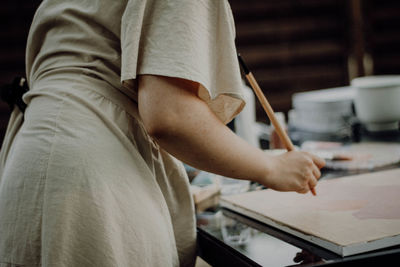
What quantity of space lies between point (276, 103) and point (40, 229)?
407 centimetres

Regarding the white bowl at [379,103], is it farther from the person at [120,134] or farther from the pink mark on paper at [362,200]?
the person at [120,134]

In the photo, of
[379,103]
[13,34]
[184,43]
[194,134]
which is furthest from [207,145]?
[13,34]

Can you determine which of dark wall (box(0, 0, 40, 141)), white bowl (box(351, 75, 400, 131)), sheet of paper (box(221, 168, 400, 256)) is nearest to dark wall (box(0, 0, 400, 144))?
dark wall (box(0, 0, 40, 141))

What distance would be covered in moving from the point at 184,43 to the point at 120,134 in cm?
23

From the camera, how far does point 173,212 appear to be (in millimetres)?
918

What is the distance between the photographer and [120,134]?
2.61ft

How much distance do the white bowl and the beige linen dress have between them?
1334mm

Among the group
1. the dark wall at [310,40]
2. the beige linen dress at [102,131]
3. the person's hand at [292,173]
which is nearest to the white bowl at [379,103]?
the person's hand at [292,173]

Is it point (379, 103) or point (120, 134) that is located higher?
point (120, 134)

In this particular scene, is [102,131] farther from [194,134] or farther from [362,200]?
[362,200]

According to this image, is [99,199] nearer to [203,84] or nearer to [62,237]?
[62,237]

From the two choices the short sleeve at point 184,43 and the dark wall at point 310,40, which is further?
the dark wall at point 310,40

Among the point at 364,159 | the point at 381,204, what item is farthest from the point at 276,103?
the point at 381,204

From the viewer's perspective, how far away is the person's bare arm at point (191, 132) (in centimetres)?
70
